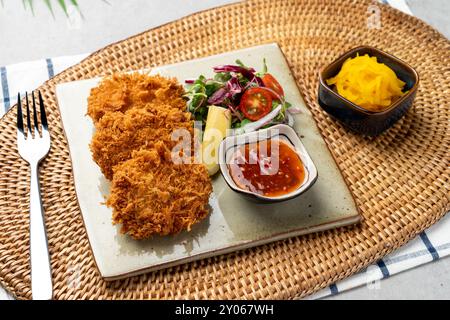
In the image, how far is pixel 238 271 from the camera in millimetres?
3002

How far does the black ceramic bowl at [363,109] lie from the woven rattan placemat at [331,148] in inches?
4.7

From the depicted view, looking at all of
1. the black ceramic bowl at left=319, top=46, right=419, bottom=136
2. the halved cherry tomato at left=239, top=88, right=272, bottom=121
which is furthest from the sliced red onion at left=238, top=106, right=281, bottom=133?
the black ceramic bowl at left=319, top=46, right=419, bottom=136

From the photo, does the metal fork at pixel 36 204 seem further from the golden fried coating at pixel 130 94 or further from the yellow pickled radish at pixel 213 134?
the yellow pickled radish at pixel 213 134

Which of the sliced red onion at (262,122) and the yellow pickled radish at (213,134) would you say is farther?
the sliced red onion at (262,122)

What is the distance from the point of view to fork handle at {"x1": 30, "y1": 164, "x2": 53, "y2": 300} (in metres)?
2.88

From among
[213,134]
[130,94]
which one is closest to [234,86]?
[213,134]

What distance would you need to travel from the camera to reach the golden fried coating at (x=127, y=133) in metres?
3.09

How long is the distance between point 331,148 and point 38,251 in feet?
6.38

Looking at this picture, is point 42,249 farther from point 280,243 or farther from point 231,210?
point 280,243

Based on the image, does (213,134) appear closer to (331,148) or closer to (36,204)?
(331,148)

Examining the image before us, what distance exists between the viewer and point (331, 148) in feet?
11.7

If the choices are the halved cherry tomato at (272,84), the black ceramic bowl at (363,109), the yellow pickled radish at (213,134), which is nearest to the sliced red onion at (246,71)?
the halved cherry tomato at (272,84)

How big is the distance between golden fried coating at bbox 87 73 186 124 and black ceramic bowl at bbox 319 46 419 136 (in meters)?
0.97

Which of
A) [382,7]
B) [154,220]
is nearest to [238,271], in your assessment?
[154,220]
